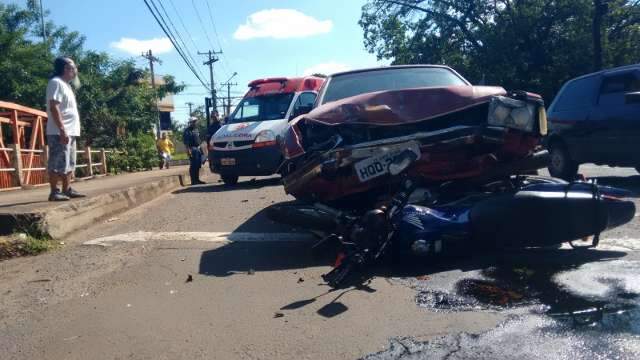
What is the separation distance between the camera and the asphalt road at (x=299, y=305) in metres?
3.17

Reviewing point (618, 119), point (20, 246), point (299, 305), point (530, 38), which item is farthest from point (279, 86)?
point (530, 38)

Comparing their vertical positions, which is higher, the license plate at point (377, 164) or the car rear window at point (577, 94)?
the car rear window at point (577, 94)

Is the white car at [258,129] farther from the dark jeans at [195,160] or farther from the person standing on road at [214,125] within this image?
the person standing on road at [214,125]

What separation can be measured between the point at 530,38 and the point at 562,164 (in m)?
23.8

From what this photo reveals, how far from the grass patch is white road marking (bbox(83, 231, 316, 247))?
1.42ft

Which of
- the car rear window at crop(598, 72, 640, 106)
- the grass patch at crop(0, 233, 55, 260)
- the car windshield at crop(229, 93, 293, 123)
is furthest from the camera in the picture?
the car windshield at crop(229, 93, 293, 123)

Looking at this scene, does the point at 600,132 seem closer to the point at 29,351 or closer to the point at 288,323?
the point at 288,323

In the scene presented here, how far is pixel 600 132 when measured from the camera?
8609 millimetres

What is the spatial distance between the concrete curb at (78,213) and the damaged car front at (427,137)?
2.77m

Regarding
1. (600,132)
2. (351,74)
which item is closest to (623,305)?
(351,74)

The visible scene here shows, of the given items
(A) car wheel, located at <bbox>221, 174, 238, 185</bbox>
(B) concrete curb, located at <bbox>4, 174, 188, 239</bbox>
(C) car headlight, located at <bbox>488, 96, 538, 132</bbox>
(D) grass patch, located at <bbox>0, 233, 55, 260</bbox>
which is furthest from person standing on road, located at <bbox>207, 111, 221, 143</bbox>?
(C) car headlight, located at <bbox>488, 96, 538, 132</bbox>

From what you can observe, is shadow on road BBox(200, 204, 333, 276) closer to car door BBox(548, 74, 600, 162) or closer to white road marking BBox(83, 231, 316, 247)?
white road marking BBox(83, 231, 316, 247)

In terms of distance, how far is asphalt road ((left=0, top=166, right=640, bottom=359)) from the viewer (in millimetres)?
3172

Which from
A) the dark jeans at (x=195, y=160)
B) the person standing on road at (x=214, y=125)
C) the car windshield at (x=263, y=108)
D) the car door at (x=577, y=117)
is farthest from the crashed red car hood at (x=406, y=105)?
the person standing on road at (x=214, y=125)
